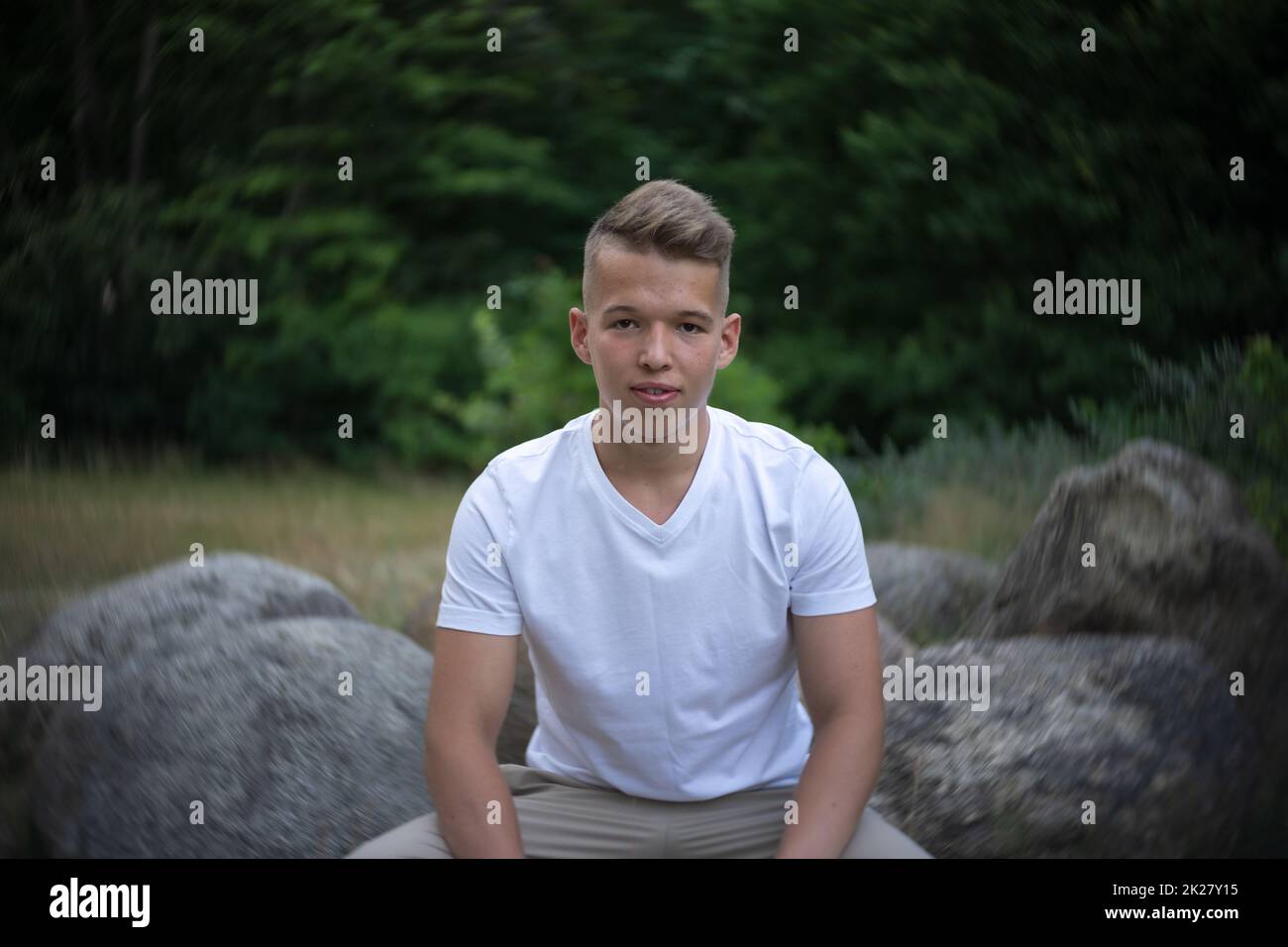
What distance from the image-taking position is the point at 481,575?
95.0 inches

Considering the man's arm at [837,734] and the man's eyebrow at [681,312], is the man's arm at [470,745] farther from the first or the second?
the man's eyebrow at [681,312]

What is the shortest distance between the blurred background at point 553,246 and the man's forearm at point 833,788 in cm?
179

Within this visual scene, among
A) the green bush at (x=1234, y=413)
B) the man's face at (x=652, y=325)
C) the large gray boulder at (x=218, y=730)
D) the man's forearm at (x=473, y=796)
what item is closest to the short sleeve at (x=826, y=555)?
the man's face at (x=652, y=325)

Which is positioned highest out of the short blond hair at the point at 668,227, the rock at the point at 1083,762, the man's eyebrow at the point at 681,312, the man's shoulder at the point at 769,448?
the short blond hair at the point at 668,227

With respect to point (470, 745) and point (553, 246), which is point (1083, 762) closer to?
point (470, 745)

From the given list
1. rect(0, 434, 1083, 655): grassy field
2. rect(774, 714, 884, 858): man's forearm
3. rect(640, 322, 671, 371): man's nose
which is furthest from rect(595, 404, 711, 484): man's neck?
rect(0, 434, 1083, 655): grassy field

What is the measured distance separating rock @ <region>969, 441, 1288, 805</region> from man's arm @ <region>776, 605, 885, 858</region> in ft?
4.84

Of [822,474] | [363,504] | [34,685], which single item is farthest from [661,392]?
[363,504]

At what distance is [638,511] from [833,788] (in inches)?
25.2

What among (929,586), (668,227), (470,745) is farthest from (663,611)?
(929,586)

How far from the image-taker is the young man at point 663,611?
2.41 metres

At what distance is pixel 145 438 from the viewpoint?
4617mm

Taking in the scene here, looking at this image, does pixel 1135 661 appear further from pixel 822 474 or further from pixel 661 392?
pixel 661 392

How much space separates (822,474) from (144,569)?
9.09 ft
